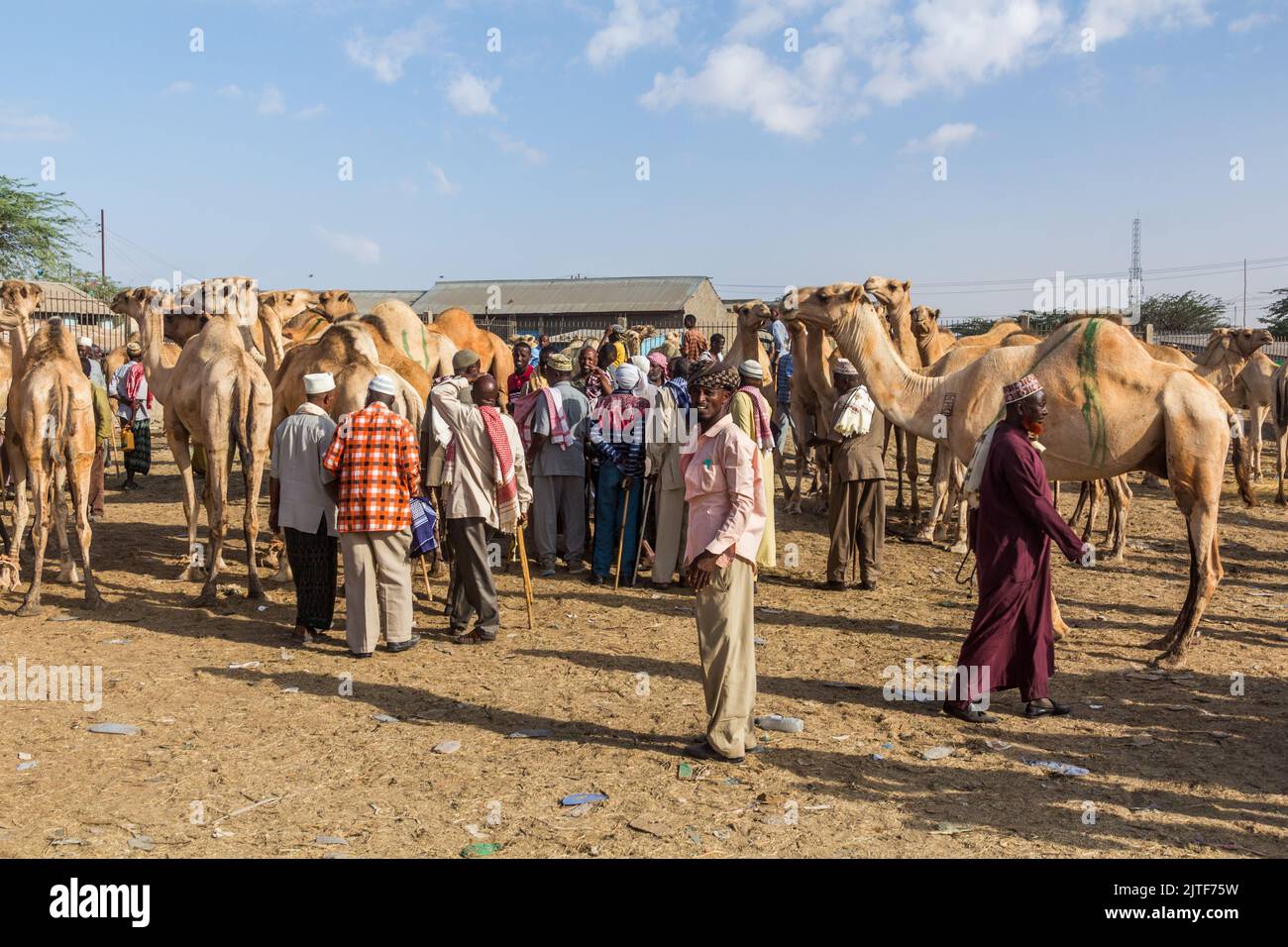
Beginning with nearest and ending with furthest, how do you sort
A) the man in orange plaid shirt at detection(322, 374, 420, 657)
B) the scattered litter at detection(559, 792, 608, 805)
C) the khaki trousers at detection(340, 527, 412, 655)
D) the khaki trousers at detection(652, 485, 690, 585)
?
the scattered litter at detection(559, 792, 608, 805)
the man in orange plaid shirt at detection(322, 374, 420, 657)
the khaki trousers at detection(340, 527, 412, 655)
the khaki trousers at detection(652, 485, 690, 585)

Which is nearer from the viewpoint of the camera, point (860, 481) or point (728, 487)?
point (728, 487)

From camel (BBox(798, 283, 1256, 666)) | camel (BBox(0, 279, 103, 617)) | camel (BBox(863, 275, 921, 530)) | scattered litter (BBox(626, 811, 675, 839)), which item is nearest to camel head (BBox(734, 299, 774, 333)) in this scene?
camel (BBox(863, 275, 921, 530))

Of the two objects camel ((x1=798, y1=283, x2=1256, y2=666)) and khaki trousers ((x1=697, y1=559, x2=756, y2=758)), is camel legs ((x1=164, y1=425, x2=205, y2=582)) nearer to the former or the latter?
khaki trousers ((x1=697, y1=559, x2=756, y2=758))

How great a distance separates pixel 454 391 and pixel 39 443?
3664 millimetres

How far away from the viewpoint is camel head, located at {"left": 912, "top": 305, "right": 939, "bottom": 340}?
50.2ft

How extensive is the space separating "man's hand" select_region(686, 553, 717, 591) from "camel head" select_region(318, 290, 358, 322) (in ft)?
26.4

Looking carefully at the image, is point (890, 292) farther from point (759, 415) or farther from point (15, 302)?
point (15, 302)

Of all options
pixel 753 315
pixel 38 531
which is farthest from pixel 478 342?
pixel 38 531

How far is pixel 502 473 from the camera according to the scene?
8.38 m

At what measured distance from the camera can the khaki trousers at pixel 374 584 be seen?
7863 mm

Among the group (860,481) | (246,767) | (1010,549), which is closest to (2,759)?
(246,767)

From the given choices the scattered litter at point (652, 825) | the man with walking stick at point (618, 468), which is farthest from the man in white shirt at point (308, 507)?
the scattered litter at point (652, 825)

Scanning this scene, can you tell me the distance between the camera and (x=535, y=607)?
9.53m

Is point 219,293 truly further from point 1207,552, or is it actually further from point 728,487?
point 1207,552
